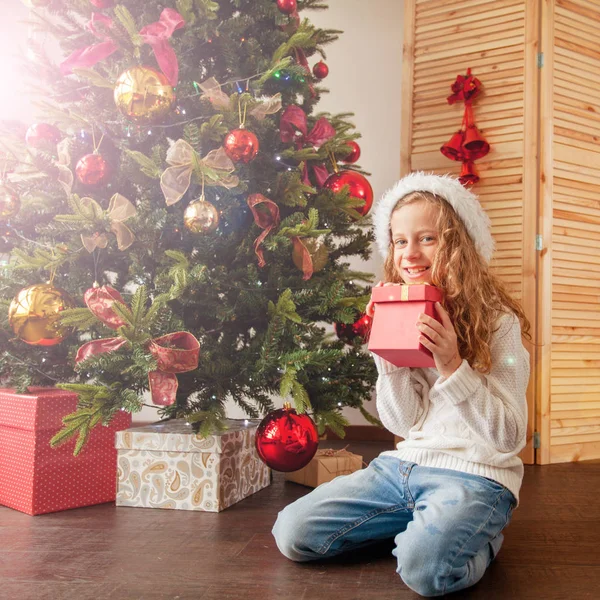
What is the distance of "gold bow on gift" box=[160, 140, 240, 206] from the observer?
1467mm

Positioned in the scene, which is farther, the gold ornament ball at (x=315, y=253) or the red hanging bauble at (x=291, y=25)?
the red hanging bauble at (x=291, y=25)

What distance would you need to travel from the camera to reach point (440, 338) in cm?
109

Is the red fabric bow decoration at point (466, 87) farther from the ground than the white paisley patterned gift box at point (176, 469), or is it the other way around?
the red fabric bow decoration at point (466, 87)

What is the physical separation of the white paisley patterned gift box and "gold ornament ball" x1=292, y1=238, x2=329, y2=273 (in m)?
0.48

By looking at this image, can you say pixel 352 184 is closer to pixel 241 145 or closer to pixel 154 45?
pixel 241 145

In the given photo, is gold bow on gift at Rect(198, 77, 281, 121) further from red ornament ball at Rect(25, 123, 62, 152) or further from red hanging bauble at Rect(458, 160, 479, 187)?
red hanging bauble at Rect(458, 160, 479, 187)

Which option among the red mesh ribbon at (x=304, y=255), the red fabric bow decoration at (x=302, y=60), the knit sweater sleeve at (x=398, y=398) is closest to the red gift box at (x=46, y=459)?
the red mesh ribbon at (x=304, y=255)

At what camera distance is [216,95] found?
1.56 metres

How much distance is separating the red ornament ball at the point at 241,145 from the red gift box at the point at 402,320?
0.55 meters

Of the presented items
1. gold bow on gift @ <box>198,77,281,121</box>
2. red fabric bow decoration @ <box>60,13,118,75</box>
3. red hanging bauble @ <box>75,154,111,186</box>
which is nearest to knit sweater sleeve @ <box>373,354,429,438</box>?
gold bow on gift @ <box>198,77,281,121</box>

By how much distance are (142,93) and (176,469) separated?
93cm

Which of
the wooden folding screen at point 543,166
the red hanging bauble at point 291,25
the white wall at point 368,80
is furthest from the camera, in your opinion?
Result: the white wall at point 368,80

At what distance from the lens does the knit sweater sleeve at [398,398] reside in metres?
1.26

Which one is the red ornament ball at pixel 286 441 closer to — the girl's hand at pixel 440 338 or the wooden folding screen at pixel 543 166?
the girl's hand at pixel 440 338
